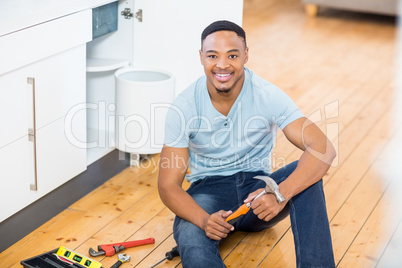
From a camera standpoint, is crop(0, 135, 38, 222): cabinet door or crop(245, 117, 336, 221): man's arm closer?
crop(245, 117, 336, 221): man's arm

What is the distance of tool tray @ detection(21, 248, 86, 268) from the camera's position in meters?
2.12

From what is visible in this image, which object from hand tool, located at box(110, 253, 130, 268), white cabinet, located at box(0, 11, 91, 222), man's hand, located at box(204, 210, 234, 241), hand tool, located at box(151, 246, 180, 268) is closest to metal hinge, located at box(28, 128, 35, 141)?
white cabinet, located at box(0, 11, 91, 222)

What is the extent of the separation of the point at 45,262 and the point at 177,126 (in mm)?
636

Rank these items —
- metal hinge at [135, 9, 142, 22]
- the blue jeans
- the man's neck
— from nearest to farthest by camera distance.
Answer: the blue jeans
the man's neck
metal hinge at [135, 9, 142, 22]

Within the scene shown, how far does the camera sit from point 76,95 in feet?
8.56

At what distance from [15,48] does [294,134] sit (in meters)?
0.98

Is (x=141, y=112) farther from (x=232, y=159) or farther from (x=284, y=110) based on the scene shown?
(x=284, y=110)

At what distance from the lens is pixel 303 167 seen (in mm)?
2037

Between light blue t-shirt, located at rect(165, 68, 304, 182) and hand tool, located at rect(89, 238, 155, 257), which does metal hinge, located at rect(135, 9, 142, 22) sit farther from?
hand tool, located at rect(89, 238, 155, 257)

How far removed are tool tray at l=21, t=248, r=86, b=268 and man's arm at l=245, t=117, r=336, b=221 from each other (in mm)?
648

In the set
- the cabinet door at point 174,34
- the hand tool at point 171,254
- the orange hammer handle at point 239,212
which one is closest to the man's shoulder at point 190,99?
the orange hammer handle at point 239,212

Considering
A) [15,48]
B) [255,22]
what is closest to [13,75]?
[15,48]

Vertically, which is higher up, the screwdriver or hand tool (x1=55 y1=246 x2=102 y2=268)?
the screwdriver

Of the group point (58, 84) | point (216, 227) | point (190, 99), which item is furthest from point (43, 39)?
point (216, 227)
